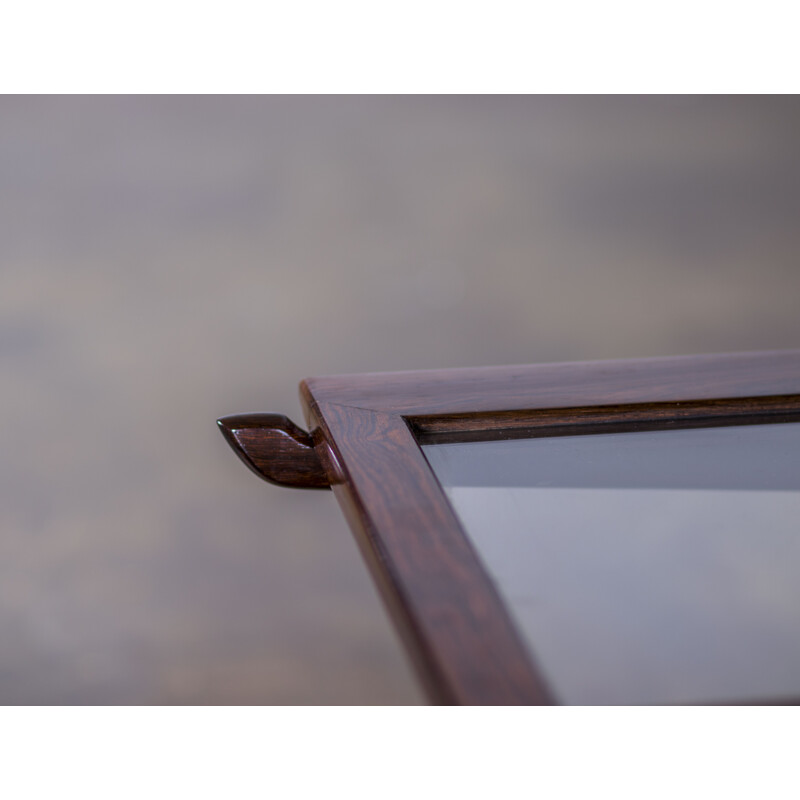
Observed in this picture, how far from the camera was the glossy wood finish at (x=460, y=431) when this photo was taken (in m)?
0.31

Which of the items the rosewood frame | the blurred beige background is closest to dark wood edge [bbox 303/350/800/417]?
the rosewood frame

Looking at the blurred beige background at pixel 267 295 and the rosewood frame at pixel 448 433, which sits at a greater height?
the blurred beige background at pixel 267 295

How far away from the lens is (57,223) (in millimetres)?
1604

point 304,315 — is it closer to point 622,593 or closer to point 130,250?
point 130,250

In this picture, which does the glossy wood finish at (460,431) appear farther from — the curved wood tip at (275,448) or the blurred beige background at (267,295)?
the blurred beige background at (267,295)

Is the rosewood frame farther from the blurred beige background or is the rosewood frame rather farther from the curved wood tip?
the blurred beige background

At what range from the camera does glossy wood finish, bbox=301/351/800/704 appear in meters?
0.31

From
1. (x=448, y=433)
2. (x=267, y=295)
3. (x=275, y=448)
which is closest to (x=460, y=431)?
(x=448, y=433)

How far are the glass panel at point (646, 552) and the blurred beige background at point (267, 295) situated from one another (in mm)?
Result: 1205

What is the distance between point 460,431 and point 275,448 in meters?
0.11

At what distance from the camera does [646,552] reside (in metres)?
0.43

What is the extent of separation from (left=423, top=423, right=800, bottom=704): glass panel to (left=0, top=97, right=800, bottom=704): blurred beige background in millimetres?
1205

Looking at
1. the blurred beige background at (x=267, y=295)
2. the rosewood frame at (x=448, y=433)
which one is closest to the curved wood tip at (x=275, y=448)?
the rosewood frame at (x=448, y=433)

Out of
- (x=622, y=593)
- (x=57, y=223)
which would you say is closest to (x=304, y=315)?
(x=57, y=223)
